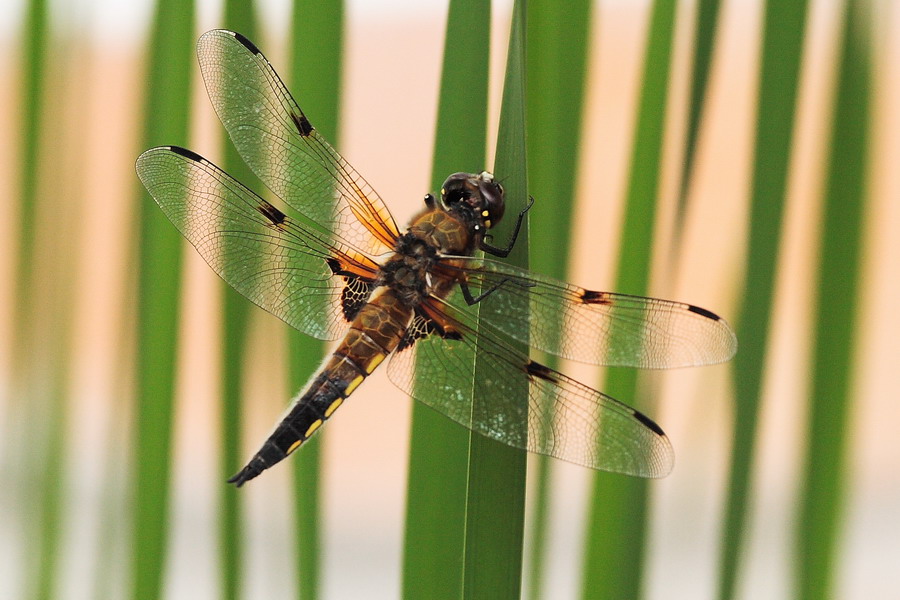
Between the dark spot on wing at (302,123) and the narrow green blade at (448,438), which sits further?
the dark spot on wing at (302,123)

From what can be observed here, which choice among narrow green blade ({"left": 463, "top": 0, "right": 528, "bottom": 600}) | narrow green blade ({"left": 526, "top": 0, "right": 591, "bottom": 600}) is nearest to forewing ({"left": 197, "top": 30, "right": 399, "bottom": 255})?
narrow green blade ({"left": 526, "top": 0, "right": 591, "bottom": 600})

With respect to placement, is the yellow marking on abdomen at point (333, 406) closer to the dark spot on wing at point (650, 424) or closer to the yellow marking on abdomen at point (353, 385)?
the yellow marking on abdomen at point (353, 385)

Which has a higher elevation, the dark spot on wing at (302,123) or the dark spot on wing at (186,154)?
the dark spot on wing at (302,123)

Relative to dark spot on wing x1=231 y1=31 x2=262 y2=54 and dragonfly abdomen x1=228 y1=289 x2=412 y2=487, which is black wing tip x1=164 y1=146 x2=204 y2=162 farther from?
dragonfly abdomen x1=228 y1=289 x2=412 y2=487

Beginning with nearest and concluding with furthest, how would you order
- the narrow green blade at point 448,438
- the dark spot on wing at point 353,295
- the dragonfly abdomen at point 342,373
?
the narrow green blade at point 448,438 → the dragonfly abdomen at point 342,373 → the dark spot on wing at point 353,295

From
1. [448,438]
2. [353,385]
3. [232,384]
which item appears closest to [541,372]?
[448,438]

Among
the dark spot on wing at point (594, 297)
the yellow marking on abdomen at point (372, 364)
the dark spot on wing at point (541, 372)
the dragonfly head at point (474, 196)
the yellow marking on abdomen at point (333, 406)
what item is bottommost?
the yellow marking on abdomen at point (333, 406)

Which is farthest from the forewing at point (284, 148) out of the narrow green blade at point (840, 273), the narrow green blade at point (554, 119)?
the narrow green blade at point (840, 273)
